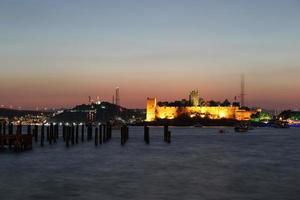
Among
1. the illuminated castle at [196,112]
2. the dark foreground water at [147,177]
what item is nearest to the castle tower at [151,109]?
the illuminated castle at [196,112]

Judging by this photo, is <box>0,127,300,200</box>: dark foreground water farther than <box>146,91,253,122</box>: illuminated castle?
No

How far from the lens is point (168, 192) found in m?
26.8

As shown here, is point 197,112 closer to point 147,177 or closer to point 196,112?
point 196,112

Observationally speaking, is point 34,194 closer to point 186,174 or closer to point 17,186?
point 17,186

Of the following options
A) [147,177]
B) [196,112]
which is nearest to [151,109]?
[196,112]

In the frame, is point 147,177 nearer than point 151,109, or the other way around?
point 147,177

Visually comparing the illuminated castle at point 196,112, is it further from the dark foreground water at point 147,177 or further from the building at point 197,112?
the dark foreground water at point 147,177

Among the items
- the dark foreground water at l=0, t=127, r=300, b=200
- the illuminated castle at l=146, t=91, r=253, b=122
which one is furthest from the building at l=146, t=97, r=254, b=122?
the dark foreground water at l=0, t=127, r=300, b=200

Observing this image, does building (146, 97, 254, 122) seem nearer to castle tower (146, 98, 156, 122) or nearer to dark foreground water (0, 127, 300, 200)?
castle tower (146, 98, 156, 122)

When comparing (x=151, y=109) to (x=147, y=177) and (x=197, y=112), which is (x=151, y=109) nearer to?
(x=197, y=112)

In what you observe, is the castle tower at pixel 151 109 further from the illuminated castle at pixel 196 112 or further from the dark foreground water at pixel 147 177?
the dark foreground water at pixel 147 177

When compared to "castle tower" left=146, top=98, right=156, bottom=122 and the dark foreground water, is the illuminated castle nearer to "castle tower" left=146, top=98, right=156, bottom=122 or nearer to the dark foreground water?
"castle tower" left=146, top=98, right=156, bottom=122

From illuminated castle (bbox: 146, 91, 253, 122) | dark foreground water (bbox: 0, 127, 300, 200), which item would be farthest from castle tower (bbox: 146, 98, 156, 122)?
dark foreground water (bbox: 0, 127, 300, 200)

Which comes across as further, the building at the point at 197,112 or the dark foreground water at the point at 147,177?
the building at the point at 197,112
